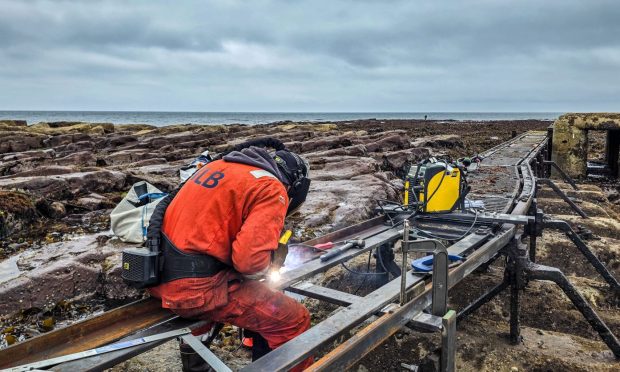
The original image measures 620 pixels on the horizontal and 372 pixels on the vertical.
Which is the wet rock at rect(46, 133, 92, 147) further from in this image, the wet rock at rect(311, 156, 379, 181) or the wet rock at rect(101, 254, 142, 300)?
the wet rock at rect(101, 254, 142, 300)

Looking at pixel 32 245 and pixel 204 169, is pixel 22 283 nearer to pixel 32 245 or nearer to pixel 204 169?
pixel 32 245

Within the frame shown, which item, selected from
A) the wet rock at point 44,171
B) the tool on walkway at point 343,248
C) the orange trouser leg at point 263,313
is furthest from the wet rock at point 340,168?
the orange trouser leg at point 263,313

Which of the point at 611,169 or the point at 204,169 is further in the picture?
the point at 611,169

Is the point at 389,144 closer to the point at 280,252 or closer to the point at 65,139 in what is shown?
the point at 65,139

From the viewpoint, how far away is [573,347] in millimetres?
4652

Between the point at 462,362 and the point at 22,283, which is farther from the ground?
the point at 22,283

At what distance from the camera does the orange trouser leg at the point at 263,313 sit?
304 centimetres

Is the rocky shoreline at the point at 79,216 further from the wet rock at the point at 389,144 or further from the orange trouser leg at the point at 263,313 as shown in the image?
the orange trouser leg at the point at 263,313

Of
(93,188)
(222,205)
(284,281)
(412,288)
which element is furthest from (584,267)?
(93,188)

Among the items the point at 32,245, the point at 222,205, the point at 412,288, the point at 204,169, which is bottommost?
the point at 32,245

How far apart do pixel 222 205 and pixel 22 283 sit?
Result: 338 centimetres

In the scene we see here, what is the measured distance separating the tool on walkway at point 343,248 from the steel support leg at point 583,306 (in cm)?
186

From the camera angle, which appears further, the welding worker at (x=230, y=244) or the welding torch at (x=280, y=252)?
the welding torch at (x=280, y=252)

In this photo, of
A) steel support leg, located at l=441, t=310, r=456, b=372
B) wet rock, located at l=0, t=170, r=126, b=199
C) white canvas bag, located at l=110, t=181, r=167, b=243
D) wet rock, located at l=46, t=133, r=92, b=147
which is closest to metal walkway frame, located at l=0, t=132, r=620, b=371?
steel support leg, located at l=441, t=310, r=456, b=372
